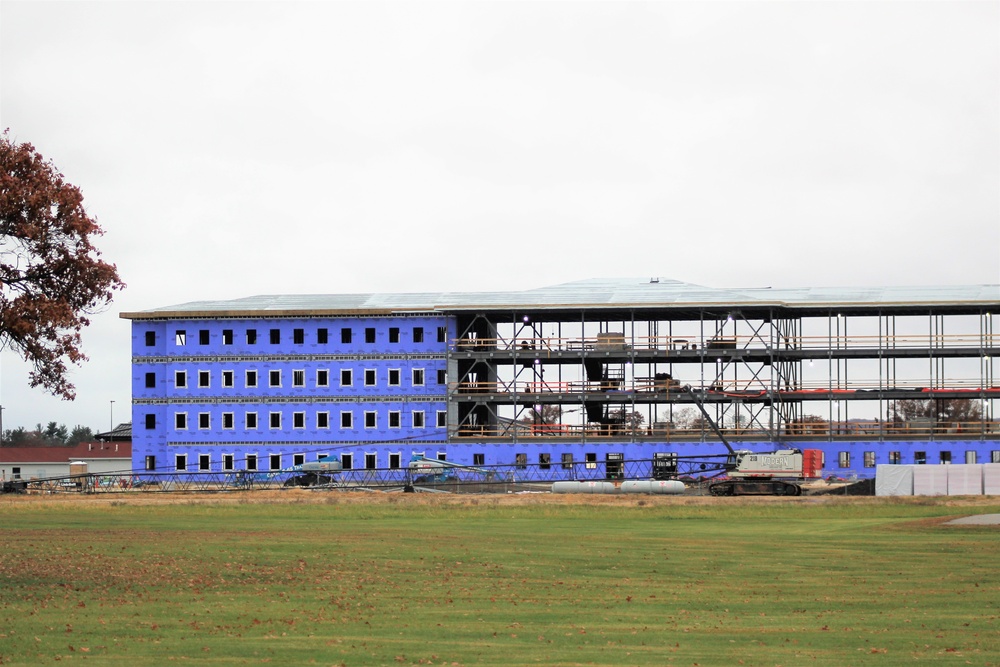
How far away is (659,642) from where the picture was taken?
2106cm

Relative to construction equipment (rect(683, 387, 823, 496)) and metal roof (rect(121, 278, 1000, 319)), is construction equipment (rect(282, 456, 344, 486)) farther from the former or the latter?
construction equipment (rect(683, 387, 823, 496))

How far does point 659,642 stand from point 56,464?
12571cm

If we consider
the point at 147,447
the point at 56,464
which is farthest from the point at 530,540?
the point at 56,464

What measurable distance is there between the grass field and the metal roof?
41.0 metres

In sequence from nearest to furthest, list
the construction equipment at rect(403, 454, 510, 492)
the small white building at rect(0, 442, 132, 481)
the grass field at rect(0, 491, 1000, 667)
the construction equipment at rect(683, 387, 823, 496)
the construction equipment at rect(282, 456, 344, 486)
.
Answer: the grass field at rect(0, 491, 1000, 667) → the construction equipment at rect(683, 387, 823, 496) → the construction equipment at rect(403, 454, 510, 492) → the construction equipment at rect(282, 456, 344, 486) → the small white building at rect(0, 442, 132, 481)

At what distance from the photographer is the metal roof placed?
88250 mm

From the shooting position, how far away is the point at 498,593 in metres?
26.8

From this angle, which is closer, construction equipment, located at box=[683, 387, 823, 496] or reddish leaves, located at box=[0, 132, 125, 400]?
reddish leaves, located at box=[0, 132, 125, 400]

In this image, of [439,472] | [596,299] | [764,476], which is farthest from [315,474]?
[764,476]

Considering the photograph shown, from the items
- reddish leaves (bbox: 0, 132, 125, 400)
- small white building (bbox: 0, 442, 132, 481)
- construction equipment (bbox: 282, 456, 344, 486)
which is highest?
reddish leaves (bbox: 0, 132, 125, 400)

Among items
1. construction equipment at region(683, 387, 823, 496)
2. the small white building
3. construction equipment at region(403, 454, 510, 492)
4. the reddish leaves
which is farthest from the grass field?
the small white building

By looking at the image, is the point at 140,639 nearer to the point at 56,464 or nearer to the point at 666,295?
the point at 666,295

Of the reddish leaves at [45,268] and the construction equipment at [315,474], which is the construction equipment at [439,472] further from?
the reddish leaves at [45,268]

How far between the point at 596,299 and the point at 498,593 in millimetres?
64549
